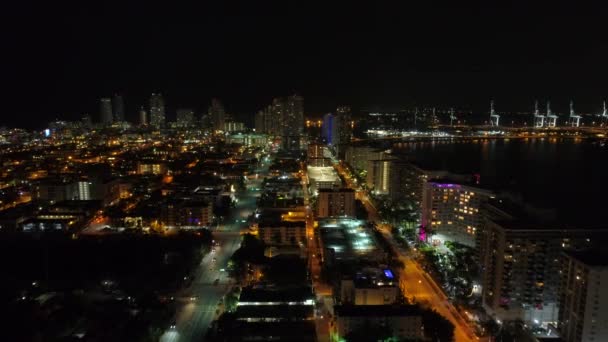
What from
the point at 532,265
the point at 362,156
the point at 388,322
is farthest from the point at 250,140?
the point at 388,322

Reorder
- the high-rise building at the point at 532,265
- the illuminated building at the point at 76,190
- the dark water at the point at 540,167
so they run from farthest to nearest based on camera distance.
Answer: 1. the illuminated building at the point at 76,190
2. the dark water at the point at 540,167
3. the high-rise building at the point at 532,265

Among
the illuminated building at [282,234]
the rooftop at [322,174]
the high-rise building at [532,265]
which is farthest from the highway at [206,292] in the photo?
the rooftop at [322,174]

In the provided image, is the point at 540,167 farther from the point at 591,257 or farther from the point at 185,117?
the point at 185,117

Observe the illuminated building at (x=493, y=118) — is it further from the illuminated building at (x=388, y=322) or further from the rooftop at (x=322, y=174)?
the illuminated building at (x=388, y=322)

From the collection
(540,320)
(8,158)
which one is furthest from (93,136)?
(540,320)

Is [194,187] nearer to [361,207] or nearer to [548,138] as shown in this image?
[361,207]
